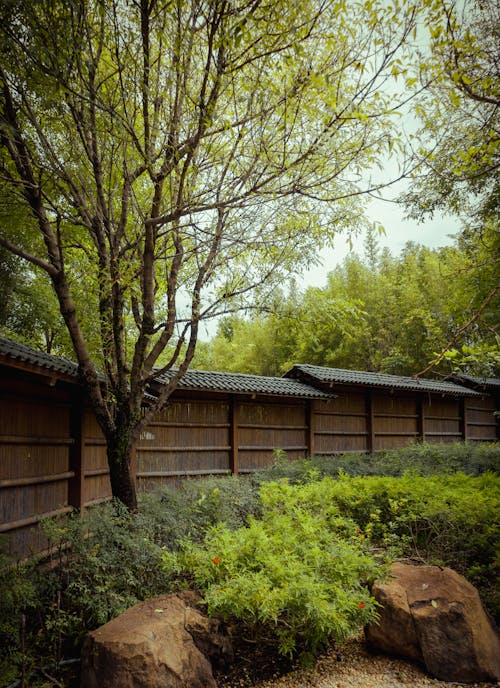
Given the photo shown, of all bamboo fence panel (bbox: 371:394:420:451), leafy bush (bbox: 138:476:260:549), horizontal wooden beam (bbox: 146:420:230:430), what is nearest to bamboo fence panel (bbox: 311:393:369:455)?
bamboo fence panel (bbox: 371:394:420:451)

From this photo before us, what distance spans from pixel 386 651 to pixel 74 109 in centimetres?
516

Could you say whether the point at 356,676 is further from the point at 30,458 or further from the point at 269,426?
the point at 269,426

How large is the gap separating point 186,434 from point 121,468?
14.3ft

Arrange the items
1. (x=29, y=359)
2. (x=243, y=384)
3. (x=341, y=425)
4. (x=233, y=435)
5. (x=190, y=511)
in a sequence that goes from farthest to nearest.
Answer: (x=341, y=425), (x=233, y=435), (x=243, y=384), (x=190, y=511), (x=29, y=359)

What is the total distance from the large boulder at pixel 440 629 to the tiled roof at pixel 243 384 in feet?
17.9

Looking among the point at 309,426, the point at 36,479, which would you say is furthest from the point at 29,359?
the point at 309,426

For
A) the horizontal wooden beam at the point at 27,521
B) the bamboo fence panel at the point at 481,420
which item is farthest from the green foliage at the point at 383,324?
the horizontal wooden beam at the point at 27,521

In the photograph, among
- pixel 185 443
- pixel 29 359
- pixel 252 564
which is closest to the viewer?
pixel 252 564

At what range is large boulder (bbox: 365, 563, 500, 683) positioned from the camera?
393 centimetres

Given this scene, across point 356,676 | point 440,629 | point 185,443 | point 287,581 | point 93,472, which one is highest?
point 185,443

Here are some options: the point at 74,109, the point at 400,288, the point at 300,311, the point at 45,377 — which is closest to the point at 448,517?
the point at 300,311

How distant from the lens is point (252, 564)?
4203mm

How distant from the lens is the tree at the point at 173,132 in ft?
13.7

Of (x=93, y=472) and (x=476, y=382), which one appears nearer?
(x=93, y=472)
